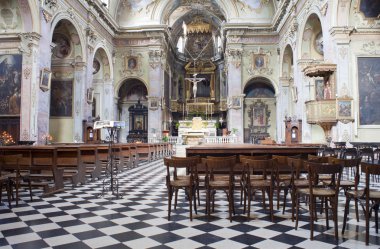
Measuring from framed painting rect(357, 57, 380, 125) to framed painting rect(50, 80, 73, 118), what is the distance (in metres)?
13.8

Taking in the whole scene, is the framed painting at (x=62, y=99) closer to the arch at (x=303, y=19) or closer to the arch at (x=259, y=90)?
the arch at (x=303, y=19)

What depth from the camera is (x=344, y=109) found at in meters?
11.1

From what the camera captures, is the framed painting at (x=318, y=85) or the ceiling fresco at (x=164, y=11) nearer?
the framed painting at (x=318, y=85)

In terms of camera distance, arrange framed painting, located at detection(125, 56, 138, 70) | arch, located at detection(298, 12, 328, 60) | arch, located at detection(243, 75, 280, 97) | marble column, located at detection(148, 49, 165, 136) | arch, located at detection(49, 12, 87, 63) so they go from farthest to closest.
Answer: framed painting, located at detection(125, 56, 138, 70)
marble column, located at detection(148, 49, 165, 136)
arch, located at detection(243, 75, 280, 97)
arch, located at detection(298, 12, 328, 60)
arch, located at detection(49, 12, 87, 63)

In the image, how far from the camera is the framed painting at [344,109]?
36.2 ft

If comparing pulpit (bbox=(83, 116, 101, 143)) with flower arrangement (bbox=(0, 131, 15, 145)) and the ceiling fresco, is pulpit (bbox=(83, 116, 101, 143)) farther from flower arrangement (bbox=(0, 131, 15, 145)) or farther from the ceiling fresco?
the ceiling fresco

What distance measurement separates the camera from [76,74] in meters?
16.7

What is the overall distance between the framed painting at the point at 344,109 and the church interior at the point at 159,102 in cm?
4

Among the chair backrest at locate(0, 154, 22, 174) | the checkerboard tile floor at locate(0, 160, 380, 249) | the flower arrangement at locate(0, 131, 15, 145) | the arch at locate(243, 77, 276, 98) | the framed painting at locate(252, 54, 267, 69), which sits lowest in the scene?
the checkerboard tile floor at locate(0, 160, 380, 249)

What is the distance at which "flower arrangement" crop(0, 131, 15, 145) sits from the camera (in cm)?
1107

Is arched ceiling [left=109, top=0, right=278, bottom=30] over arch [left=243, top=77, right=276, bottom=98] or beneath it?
over

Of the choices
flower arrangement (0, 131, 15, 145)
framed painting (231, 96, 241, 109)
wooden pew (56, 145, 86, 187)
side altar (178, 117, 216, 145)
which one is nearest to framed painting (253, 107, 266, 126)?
framed painting (231, 96, 241, 109)

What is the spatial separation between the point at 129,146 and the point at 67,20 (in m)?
8.02

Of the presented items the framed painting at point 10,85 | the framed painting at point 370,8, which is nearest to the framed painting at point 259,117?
the framed painting at point 370,8
